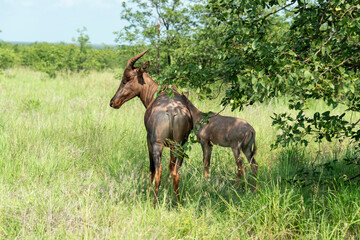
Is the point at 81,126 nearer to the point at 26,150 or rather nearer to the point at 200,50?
the point at 26,150

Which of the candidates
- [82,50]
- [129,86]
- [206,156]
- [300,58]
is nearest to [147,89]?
[129,86]

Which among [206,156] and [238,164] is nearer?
[238,164]

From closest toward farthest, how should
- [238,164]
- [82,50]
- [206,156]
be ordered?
[238,164]
[206,156]
[82,50]

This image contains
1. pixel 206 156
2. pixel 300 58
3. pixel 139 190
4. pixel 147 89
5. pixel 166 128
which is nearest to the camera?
pixel 300 58

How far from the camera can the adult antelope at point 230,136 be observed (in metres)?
5.23

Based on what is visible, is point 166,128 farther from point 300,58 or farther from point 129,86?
point 300,58

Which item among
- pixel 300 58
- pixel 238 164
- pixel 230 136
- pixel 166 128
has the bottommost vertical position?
pixel 238 164

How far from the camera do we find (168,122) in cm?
432

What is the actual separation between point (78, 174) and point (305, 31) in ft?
11.1

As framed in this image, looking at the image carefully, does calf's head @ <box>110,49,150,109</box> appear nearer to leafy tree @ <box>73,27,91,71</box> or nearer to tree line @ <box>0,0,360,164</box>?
tree line @ <box>0,0,360,164</box>

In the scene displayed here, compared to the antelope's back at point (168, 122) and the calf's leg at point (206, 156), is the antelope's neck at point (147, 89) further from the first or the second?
the calf's leg at point (206, 156)

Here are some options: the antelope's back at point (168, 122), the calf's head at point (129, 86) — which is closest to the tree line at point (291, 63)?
the antelope's back at point (168, 122)

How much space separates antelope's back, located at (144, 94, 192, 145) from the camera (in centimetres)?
432

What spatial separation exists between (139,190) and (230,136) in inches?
60.7
